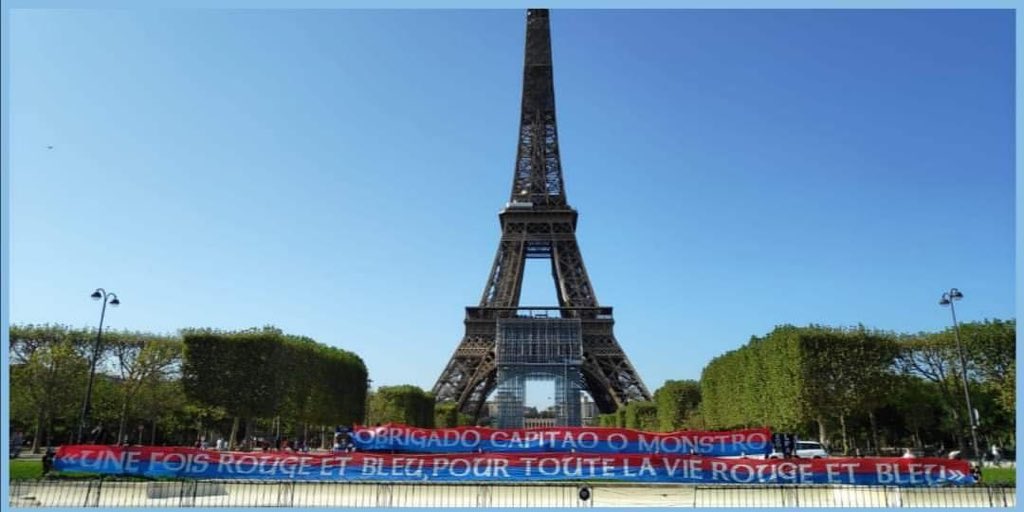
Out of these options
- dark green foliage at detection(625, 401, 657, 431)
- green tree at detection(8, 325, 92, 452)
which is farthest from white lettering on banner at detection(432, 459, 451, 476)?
dark green foliage at detection(625, 401, 657, 431)

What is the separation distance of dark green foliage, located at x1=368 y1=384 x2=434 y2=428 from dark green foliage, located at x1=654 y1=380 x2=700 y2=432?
1714 centimetres

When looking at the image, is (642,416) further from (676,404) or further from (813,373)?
(813,373)

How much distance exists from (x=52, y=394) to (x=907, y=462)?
124ft

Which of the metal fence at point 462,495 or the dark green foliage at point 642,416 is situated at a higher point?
the metal fence at point 462,495

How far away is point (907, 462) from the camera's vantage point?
1581 centimetres

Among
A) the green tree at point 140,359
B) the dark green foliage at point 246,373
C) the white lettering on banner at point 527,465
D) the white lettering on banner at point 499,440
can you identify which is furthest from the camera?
the green tree at point 140,359

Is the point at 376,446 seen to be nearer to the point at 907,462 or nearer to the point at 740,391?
the point at 907,462

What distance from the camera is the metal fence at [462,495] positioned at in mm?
14883

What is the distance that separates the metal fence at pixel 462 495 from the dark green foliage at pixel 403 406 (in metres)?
35.4

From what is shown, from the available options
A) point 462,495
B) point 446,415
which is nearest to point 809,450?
point 462,495

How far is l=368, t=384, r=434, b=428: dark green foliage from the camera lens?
5141 centimetres

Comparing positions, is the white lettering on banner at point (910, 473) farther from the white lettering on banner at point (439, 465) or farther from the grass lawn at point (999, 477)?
the white lettering on banner at point (439, 465)

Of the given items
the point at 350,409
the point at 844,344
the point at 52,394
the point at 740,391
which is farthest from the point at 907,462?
the point at 52,394

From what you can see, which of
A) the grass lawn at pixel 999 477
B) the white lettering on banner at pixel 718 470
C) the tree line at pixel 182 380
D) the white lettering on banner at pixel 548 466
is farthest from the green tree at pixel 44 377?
the grass lawn at pixel 999 477
